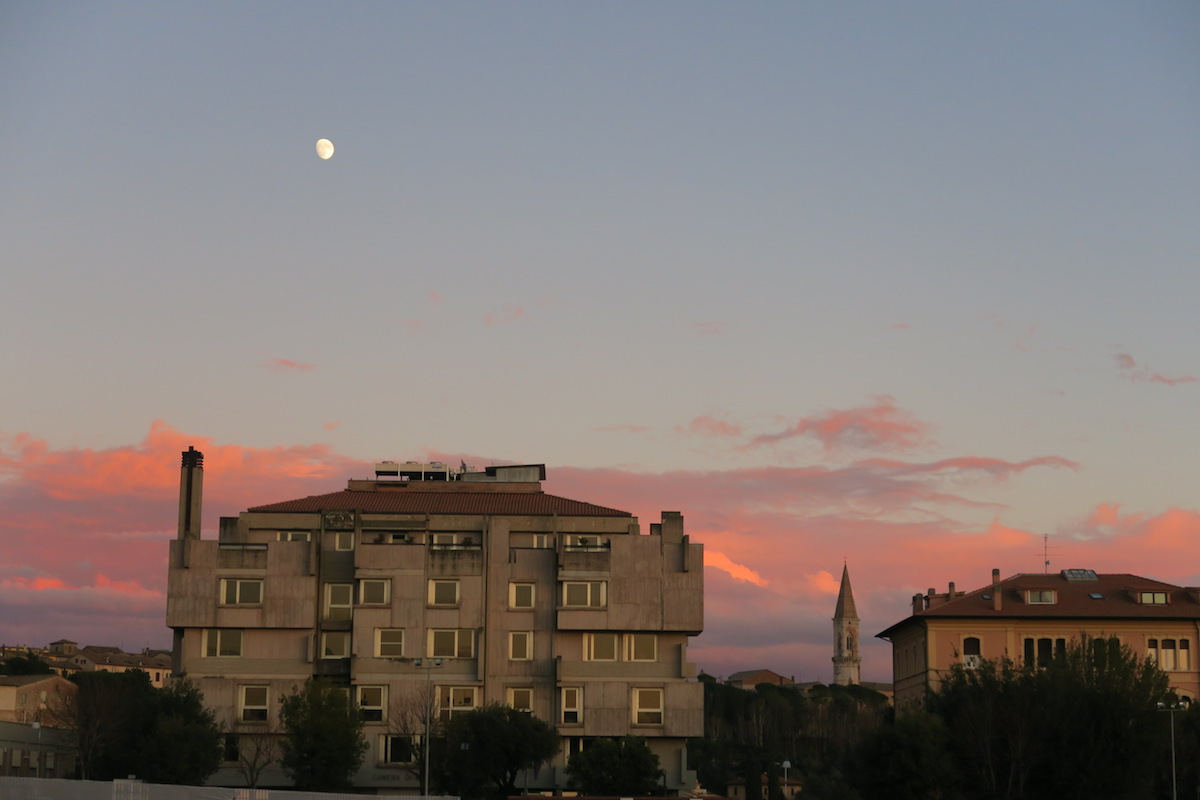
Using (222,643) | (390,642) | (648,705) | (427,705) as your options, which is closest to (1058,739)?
(648,705)

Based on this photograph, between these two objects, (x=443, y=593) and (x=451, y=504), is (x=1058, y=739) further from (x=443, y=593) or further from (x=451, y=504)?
(x=451, y=504)

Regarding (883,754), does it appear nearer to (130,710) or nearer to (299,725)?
(299,725)

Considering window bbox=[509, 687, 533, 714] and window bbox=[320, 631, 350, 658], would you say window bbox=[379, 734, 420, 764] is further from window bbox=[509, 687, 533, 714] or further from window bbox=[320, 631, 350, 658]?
window bbox=[509, 687, 533, 714]

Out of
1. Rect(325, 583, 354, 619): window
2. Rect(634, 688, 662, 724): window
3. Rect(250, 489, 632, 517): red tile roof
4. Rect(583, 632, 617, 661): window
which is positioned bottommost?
Rect(634, 688, 662, 724): window

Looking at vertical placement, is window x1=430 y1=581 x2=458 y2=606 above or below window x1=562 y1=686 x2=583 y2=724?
above

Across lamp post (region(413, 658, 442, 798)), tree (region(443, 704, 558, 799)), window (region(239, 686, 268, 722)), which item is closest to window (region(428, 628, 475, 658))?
lamp post (region(413, 658, 442, 798))

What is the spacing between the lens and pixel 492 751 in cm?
8125

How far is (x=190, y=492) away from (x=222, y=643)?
1152 cm

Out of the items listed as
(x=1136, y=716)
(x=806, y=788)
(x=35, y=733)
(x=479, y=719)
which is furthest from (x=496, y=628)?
(x=806, y=788)

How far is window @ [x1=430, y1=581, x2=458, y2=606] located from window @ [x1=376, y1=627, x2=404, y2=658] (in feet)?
9.24

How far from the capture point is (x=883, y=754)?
71500 mm

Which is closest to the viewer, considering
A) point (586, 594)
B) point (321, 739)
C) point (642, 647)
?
point (321, 739)

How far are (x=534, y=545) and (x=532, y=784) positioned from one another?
619 inches

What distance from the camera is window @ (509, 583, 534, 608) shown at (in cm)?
9538
